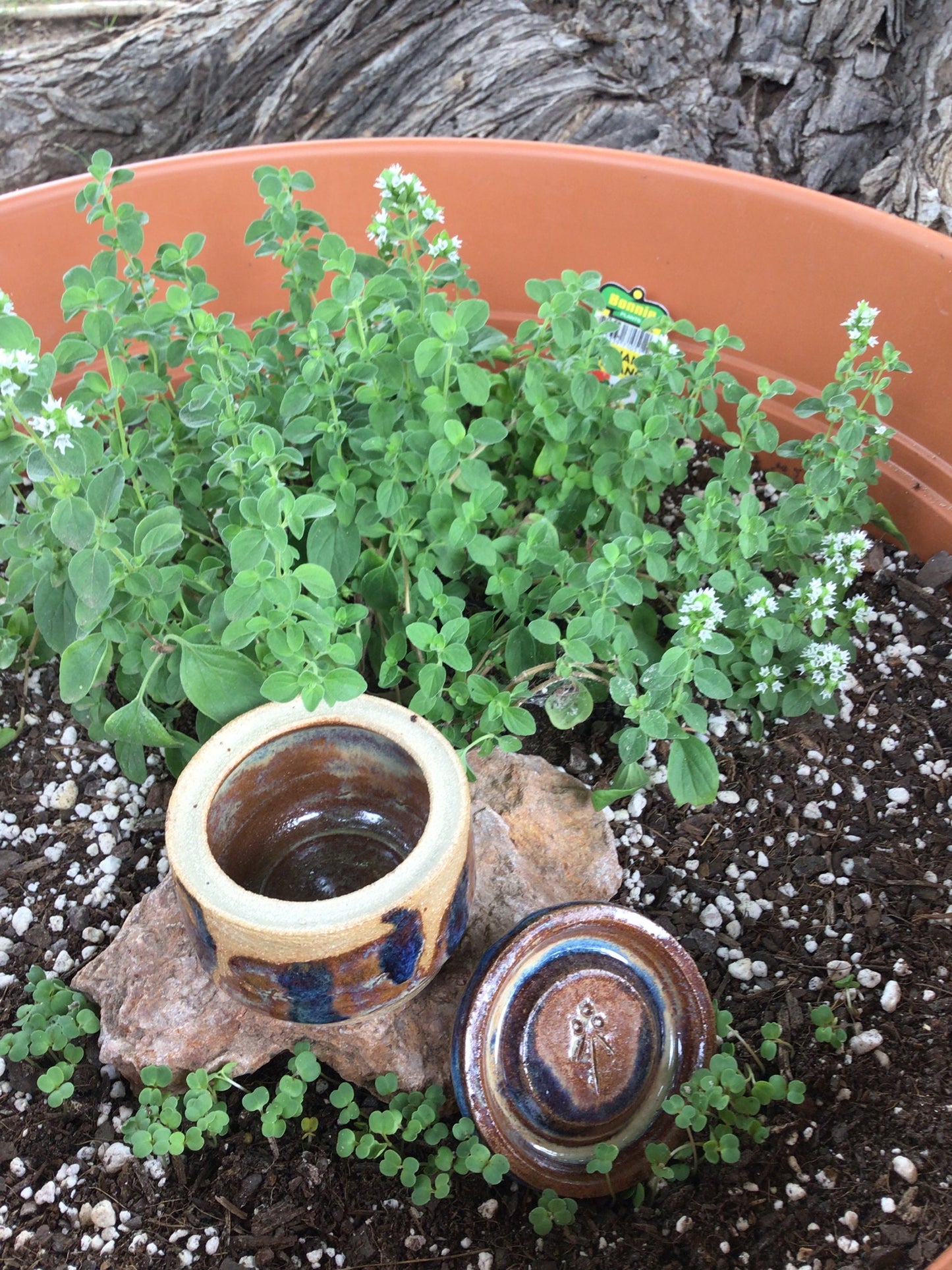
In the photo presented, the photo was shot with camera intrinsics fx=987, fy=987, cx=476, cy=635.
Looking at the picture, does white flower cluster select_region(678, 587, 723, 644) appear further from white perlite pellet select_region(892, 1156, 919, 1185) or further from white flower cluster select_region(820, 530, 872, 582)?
white perlite pellet select_region(892, 1156, 919, 1185)

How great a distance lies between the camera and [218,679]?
114cm

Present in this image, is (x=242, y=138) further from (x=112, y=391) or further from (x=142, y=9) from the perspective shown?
(x=112, y=391)

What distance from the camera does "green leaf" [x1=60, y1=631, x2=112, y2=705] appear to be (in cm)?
111

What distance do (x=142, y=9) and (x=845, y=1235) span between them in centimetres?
294

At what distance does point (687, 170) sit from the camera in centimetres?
165

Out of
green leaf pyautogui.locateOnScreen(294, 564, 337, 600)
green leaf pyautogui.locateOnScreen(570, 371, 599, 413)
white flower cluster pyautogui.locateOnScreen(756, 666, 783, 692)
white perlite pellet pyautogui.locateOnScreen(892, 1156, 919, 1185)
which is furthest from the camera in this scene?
white flower cluster pyautogui.locateOnScreen(756, 666, 783, 692)

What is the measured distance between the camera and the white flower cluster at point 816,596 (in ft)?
4.33

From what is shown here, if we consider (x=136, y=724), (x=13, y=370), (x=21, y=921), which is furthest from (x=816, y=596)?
(x=21, y=921)

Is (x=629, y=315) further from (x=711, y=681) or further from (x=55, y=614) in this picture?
(x=55, y=614)

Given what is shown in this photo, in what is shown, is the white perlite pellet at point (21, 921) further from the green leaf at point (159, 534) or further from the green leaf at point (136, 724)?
the green leaf at point (159, 534)

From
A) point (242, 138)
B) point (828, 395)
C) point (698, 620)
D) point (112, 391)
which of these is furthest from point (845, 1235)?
point (242, 138)

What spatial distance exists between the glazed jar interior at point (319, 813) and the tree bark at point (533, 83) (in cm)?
148

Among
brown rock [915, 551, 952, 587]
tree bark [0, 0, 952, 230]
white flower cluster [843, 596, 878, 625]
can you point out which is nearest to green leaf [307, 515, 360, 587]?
white flower cluster [843, 596, 878, 625]

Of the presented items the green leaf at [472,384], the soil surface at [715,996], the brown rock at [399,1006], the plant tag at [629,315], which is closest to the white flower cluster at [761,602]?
the soil surface at [715,996]
